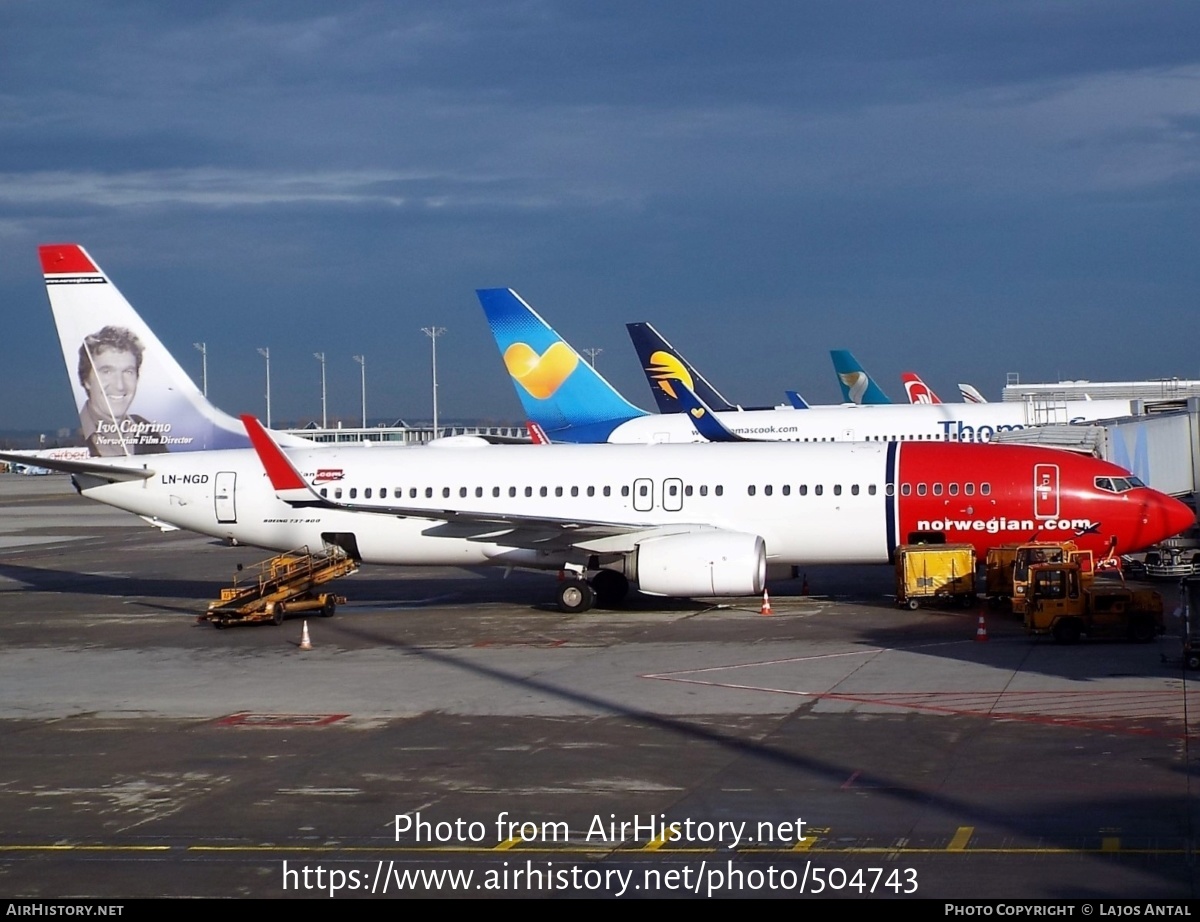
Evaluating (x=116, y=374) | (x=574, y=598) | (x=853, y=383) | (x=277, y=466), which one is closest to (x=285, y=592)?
(x=277, y=466)

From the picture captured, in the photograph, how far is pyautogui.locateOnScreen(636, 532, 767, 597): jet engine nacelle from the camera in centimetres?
2895

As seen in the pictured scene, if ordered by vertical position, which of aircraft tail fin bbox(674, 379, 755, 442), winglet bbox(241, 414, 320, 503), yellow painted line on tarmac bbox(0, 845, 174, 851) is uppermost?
aircraft tail fin bbox(674, 379, 755, 442)

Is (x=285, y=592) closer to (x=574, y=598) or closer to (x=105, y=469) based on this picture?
(x=105, y=469)

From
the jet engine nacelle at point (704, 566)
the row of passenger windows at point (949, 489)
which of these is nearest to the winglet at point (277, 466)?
the jet engine nacelle at point (704, 566)

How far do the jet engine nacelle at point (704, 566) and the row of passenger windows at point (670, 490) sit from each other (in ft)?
6.33

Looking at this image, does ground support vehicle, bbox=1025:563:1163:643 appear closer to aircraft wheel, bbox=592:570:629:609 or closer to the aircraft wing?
aircraft wheel, bbox=592:570:629:609

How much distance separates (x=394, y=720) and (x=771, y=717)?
547 cm

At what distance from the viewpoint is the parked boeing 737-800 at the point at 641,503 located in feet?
98.1

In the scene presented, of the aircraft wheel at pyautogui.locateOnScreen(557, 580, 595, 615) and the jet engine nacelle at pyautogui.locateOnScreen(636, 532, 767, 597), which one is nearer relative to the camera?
the jet engine nacelle at pyautogui.locateOnScreen(636, 532, 767, 597)

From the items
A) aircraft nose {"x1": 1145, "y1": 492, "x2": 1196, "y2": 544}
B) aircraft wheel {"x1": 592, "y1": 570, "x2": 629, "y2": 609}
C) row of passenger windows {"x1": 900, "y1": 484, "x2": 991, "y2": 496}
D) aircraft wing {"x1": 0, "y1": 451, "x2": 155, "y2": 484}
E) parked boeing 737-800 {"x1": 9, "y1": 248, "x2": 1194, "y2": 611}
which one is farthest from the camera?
aircraft wing {"x1": 0, "y1": 451, "x2": 155, "y2": 484}

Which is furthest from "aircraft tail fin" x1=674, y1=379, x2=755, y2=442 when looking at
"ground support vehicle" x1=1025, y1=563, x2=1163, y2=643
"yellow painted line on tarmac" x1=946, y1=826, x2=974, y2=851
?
"yellow painted line on tarmac" x1=946, y1=826, x2=974, y2=851

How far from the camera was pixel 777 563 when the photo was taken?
104 feet

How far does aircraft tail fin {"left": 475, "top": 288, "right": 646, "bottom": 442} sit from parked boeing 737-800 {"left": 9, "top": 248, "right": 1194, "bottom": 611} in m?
15.2
